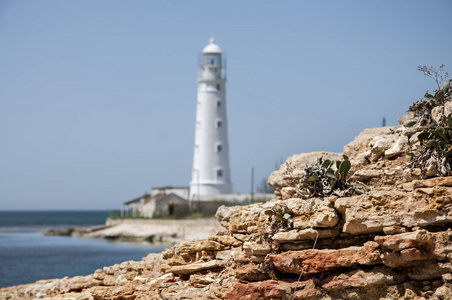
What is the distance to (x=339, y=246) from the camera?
959 cm

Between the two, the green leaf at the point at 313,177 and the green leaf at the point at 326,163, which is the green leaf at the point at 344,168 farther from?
the green leaf at the point at 313,177

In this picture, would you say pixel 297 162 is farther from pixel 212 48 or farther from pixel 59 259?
pixel 212 48

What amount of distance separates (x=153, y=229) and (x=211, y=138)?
10433 millimetres

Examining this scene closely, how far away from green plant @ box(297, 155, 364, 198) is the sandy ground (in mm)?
41501

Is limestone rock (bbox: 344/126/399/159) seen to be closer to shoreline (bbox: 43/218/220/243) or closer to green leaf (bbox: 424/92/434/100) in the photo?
green leaf (bbox: 424/92/434/100)

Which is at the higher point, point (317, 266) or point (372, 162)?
point (372, 162)

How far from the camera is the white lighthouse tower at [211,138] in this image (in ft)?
201

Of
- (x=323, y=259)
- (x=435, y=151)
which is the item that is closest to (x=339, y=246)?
(x=323, y=259)

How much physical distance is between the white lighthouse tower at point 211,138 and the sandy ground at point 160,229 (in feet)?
15.6

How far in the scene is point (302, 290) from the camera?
30.7 feet

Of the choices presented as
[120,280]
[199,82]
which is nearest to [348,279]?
[120,280]

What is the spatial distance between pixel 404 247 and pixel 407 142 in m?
2.82

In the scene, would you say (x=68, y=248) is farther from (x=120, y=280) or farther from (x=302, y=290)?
(x=302, y=290)

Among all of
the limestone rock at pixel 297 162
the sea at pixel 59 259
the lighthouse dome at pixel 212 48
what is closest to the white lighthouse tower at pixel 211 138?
the lighthouse dome at pixel 212 48
